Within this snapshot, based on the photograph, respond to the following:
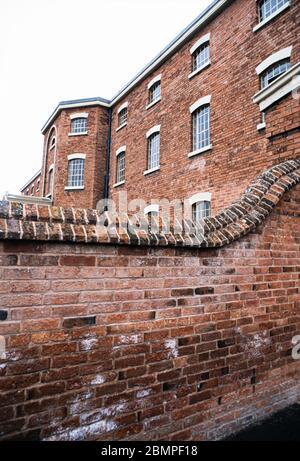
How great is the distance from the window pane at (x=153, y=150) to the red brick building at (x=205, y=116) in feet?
0.15

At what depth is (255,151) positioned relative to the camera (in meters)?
8.08

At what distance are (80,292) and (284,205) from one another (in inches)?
107

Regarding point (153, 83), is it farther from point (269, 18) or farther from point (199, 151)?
point (269, 18)

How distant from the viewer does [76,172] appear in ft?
57.2

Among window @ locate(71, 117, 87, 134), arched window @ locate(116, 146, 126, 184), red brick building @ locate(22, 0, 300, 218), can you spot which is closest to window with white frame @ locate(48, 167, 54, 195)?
red brick building @ locate(22, 0, 300, 218)

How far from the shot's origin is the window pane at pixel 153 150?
12.8 metres

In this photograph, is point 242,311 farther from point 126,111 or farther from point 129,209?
point 126,111

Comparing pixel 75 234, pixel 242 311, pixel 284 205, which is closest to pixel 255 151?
pixel 284 205

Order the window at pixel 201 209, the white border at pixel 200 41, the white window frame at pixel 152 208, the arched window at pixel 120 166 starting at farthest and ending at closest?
the arched window at pixel 120 166 → the white window frame at pixel 152 208 → the white border at pixel 200 41 → the window at pixel 201 209

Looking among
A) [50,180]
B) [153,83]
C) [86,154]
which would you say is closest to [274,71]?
[153,83]

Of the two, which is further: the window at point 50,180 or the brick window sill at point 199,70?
the window at point 50,180

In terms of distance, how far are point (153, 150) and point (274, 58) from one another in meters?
6.24

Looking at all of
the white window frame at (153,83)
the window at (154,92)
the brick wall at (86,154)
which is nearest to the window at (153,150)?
the white window frame at (153,83)

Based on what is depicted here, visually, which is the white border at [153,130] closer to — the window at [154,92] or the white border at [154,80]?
the window at [154,92]
